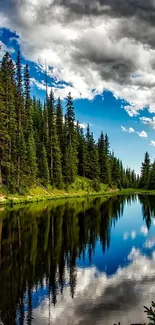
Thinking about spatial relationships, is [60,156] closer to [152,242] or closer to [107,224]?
[107,224]

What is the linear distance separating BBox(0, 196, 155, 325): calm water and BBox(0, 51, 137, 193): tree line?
2522 centimetres

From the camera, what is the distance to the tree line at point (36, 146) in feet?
167

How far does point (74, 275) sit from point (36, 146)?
58.3 meters

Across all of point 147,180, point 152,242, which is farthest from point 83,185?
point 152,242

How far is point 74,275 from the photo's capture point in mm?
14258

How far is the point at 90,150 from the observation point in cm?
9431

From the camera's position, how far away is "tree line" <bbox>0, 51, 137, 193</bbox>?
50.9 meters

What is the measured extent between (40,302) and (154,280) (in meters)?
5.32

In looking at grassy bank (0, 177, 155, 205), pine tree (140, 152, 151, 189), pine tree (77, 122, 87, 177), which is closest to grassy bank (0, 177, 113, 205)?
grassy bank (0, 177, 155, 205)

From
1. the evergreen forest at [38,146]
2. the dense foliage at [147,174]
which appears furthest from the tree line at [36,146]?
the dense foliage at [147,174]

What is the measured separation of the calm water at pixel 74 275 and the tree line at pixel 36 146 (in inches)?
993

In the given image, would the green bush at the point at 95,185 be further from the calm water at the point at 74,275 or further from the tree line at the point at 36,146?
the calm water at the point at 74,275

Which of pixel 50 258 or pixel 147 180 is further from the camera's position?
pixel 147 180

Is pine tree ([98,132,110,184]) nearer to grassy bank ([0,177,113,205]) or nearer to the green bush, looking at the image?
grassy bank ([0,177,113,205])
